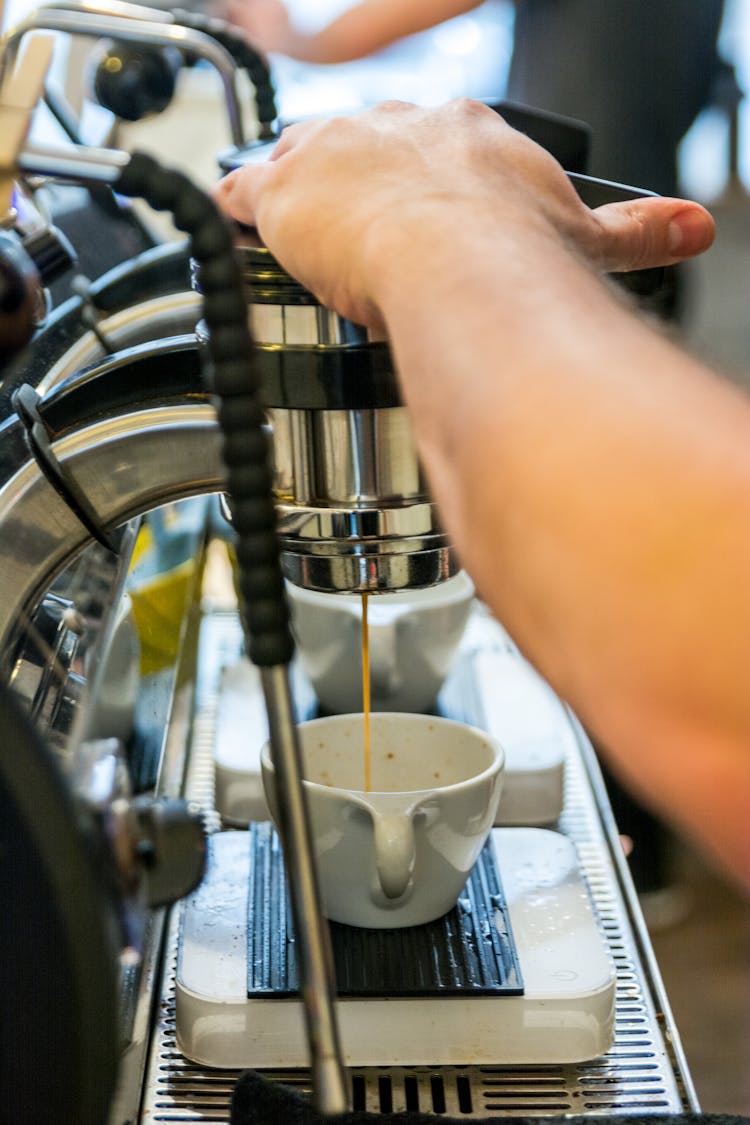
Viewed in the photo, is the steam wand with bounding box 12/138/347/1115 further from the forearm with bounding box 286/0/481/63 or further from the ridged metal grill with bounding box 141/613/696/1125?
the forearm with bounding box 286/0/481/63

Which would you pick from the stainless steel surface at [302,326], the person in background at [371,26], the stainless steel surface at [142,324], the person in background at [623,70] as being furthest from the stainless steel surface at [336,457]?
the person in background at [623,70]

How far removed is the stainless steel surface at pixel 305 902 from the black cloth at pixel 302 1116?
0.03 meters

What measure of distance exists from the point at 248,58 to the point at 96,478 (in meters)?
0.41

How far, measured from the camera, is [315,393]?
459 millimetres

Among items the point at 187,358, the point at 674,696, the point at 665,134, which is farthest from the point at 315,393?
the point at 665,134

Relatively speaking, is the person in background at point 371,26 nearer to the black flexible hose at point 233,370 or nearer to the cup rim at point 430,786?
the cup rim at point 430,786

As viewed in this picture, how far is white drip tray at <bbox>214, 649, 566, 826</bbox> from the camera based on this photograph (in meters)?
0.68

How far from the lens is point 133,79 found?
30.8 inches

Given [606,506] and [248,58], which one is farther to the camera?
[248,58]

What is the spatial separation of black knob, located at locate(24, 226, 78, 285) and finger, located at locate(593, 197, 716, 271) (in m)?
0.24

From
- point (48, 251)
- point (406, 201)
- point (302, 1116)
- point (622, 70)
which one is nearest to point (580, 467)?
point (406, 201)

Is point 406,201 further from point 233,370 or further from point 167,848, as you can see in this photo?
point 167,848

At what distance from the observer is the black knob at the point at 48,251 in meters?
0.57

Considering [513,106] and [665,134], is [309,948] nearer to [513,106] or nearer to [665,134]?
[513,106]
